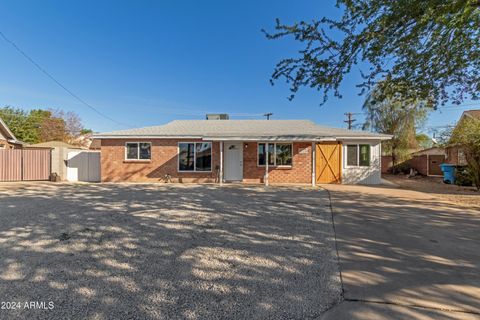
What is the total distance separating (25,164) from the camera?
14047mm

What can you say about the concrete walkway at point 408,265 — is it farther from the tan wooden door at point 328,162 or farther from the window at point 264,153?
the window at point 264,153

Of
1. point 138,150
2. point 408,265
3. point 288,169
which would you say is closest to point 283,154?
point 288,169

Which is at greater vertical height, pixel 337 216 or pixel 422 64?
pixel 422 64

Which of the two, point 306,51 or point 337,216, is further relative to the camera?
point 306,51

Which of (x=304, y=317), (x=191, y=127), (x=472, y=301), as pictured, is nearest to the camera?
(x=304, y=317)

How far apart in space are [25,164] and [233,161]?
1249 cm

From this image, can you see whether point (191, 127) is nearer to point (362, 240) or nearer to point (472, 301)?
point (362, 240)

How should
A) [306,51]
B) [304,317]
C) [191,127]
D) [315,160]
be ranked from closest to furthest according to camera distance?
[304,317]
[306,51]
[315,160]
[191,127]

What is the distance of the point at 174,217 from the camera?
564 cm

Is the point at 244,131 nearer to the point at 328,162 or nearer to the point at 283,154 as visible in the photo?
the point at 283,154

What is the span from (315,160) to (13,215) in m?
12.2

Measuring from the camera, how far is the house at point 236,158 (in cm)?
1322

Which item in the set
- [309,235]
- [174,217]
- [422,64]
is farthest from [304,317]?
[422,64]

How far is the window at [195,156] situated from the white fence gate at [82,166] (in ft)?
19.6
